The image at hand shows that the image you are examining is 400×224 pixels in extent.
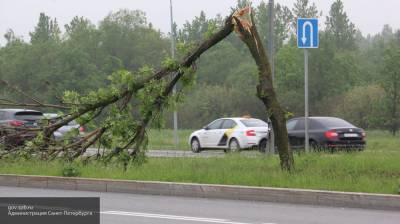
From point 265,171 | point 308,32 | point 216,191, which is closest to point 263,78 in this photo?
point 265,171

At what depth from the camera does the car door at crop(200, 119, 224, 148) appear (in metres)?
30.3

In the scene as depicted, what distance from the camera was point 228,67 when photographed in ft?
322

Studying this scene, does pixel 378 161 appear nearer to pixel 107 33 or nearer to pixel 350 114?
pixel 350 114

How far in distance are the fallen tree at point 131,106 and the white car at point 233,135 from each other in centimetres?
960

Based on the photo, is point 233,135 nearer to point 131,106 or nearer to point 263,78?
point 131,106

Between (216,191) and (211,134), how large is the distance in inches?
632

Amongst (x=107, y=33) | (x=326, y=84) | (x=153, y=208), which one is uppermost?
(x=107, y=33)

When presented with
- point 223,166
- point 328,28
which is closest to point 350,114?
point 223,166

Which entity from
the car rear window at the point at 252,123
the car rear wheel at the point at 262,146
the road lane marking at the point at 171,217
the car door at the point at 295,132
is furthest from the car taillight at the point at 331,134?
the road lane marking at the point at 171,217

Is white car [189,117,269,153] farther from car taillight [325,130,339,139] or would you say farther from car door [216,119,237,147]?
car taillight [325,130,339,139]

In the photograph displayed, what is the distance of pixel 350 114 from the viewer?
5372cm

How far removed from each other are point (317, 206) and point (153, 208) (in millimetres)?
2606

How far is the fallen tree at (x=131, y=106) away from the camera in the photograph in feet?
54.2

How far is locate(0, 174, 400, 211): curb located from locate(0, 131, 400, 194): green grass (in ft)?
1.35
